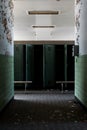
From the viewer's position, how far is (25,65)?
16109mm

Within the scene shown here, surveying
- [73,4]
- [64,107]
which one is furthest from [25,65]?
[64,107]

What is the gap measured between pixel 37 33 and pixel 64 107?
8.23 meters

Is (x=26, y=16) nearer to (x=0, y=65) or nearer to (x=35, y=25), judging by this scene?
(x=35, y=25)

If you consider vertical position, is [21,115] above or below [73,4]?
below

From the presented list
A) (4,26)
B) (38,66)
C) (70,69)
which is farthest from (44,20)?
(4,26)

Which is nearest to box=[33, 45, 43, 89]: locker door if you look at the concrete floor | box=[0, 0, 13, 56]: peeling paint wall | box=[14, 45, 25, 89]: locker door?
box=[14, 45, 25, 89]: locker door

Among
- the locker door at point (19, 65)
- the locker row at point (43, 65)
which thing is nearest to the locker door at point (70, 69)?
the locker row at point (43, 65)

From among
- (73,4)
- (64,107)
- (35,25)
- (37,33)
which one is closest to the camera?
(64,107)

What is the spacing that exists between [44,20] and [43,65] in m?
2.46

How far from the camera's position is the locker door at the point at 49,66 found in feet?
53.1

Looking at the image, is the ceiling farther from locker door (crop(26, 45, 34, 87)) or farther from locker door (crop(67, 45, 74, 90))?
locker door (crop(67, 45, 74, 90))

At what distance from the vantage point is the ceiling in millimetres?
12109

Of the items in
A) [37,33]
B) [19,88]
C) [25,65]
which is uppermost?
[37,33]

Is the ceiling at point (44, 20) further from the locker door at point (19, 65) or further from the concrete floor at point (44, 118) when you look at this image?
the concrete floor at point (44, 118)
